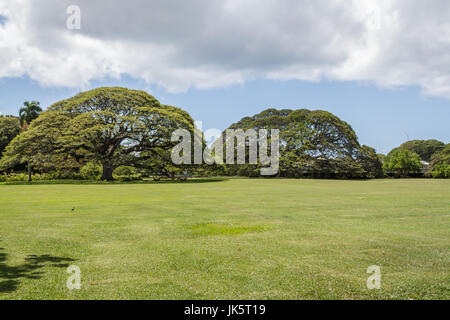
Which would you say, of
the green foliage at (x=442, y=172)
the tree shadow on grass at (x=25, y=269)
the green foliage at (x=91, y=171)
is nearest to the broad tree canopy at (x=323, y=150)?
the green foliage at (x=442, y=172)

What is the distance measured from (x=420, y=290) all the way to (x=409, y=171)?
65968 mm

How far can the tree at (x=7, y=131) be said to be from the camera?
46562mm

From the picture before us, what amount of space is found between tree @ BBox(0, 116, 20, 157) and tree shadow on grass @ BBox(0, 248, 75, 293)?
4917 cm

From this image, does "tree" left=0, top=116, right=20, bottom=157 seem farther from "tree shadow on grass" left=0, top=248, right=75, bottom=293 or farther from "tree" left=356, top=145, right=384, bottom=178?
"tree" left=356, top=145, right=384, bottom=178

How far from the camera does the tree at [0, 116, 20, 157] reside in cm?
4656

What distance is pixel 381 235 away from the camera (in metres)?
7.99

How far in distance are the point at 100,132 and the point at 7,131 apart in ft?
66.5

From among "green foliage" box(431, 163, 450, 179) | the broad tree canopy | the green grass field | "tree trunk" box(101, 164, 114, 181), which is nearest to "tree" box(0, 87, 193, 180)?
"tree trunk" box(101, 164, 114, 181)

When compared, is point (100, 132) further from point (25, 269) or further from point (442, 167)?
point (442, 167)

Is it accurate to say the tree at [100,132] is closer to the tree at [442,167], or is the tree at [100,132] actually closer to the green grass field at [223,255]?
the green grass field at [223,255]

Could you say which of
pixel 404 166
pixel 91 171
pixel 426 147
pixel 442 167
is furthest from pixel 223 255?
pixel 426 147

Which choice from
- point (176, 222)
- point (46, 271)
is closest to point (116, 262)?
point (46, 271)
